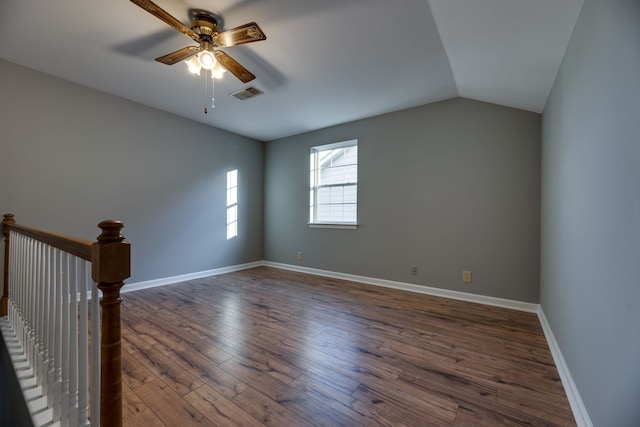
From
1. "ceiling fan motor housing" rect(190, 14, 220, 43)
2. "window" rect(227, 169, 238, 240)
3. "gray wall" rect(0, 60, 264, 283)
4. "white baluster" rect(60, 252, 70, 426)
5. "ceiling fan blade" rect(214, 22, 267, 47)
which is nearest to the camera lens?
"white baluster" rect(60, 252, 70, 426)

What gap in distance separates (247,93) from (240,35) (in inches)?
51.2

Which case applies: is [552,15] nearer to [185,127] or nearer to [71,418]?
[71,418]

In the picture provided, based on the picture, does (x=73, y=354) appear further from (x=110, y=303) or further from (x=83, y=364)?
(x=110, y=303)

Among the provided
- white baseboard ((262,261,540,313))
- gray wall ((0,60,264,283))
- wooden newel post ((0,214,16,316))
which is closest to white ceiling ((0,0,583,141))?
gray wall ((0,60,264,283))

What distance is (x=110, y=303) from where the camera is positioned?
879 millimetres

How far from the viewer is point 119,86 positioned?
3.04 m

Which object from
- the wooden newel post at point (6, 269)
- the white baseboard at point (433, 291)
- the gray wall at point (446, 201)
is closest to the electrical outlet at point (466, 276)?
the gray wall at point (446, 201)

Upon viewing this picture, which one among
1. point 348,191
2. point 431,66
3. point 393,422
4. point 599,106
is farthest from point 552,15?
point 348,191

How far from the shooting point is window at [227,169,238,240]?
4.57 m

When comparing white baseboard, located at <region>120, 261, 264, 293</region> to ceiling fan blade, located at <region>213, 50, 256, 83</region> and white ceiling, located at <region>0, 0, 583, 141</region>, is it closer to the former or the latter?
white ceiling, located at <region>0, 0, 583, 141</region>

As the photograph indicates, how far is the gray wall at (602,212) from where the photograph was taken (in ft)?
2.92

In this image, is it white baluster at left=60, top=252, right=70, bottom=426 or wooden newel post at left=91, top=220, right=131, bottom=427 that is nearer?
wooden newel post at left=91, top=220, right=131, bottom=427

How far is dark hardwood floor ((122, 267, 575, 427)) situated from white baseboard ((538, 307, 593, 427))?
0.04 meters

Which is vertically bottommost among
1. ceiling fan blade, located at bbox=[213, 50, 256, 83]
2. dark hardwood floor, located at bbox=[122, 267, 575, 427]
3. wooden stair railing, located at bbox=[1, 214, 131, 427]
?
dark hardwood floor, located at bbox=[122, 267, 575, 427]
